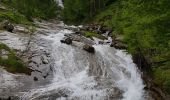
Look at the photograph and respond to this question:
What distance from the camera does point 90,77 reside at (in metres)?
24.9

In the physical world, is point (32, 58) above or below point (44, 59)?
above

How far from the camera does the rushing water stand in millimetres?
22156

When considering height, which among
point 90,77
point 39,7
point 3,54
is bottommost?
point 90,77

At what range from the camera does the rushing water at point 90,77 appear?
22156mm

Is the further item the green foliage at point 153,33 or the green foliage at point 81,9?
the green foliage at point 81,9

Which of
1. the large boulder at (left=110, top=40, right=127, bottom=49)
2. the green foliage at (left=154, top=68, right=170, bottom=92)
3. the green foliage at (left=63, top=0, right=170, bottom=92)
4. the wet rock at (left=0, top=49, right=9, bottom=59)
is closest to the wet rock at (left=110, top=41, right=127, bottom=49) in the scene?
the large boulder at (left=110, top=40, right=127, bottom=49)

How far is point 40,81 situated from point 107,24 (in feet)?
99.9

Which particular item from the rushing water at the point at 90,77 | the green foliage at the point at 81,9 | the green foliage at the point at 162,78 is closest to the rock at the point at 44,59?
the rushing water at the point at 90,77

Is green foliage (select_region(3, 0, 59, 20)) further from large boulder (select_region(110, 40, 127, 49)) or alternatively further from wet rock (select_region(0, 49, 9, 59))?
wet rock (select_region(0, 49, 9, 59))

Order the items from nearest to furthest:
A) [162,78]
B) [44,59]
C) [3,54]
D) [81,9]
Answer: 1. [162,78]
2. [3,54]
3. [44,59]
4. [81,9]

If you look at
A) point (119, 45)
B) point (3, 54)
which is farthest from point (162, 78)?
point (3, 54)

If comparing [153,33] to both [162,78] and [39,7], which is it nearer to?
[162,78]

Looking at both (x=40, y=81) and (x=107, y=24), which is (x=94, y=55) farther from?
(x=107, y=24)

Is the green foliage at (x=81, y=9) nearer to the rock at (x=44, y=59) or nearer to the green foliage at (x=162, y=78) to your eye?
the rock at (x=44, y=59)
